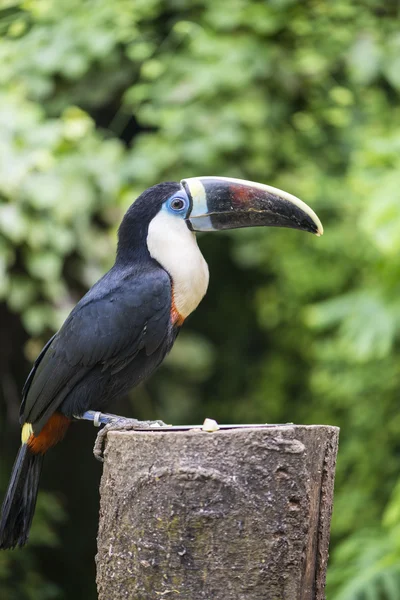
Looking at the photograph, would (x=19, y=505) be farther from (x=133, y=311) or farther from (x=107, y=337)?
(x=133, y=311)

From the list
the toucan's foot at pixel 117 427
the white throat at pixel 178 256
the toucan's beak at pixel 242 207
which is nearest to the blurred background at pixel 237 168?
the toucan's beak at pixel 242 207

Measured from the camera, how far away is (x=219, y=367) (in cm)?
720

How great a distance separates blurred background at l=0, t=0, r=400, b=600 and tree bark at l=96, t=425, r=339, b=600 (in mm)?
1696

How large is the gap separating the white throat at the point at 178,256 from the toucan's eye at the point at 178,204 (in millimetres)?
31

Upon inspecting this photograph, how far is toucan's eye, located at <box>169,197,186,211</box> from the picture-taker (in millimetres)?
3379

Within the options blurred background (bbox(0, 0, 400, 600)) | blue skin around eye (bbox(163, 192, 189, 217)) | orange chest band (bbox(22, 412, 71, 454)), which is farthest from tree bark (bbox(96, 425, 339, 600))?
blurred background (bbox(0, 0, 400, 600))

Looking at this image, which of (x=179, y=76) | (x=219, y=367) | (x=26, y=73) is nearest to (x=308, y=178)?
(x=179, y=76)

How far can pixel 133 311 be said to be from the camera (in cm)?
321

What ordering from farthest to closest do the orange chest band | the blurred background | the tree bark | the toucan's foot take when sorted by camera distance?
the blurred background, the orange chest band, the toucan's foot, the tree bark

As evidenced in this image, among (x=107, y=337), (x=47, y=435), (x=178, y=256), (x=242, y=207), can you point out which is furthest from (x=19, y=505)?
(x=242, y=207)

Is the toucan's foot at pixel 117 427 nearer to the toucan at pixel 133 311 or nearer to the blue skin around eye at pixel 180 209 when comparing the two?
the toucan at pixel 133 311

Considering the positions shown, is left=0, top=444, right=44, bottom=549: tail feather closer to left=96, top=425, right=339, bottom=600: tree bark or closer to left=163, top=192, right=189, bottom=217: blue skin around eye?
left=96, top=425, right=339, bottom=600: tree bark

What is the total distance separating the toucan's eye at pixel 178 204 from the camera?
3379 mm

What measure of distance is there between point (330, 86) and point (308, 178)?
0.56 metres
